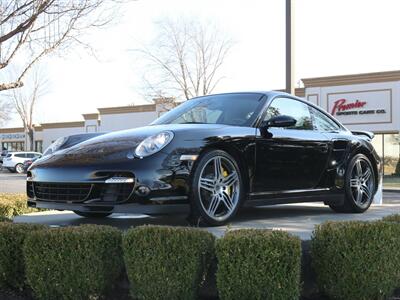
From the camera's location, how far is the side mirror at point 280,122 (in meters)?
5.00

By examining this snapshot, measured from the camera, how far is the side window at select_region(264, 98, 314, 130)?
17.8ft

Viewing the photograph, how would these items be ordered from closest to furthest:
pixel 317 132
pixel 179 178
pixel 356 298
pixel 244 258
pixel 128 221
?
pixel 244 258, pixel 356 298, pixel 179 178, pixel 128 221, pixel 317 132

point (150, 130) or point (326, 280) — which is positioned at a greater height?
point (150, 130)

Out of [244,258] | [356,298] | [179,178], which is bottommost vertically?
[356,298]

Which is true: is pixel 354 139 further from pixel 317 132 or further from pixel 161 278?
pixel 161 278

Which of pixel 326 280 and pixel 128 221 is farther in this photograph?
pixel 128 221

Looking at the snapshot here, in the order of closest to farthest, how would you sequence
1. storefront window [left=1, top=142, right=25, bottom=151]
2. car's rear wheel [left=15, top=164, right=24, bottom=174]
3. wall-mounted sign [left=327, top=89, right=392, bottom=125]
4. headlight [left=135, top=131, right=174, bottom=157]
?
headlight [left=135, top=131, right=174, bottom=157], wall-mounted sign [left=327, top=89, right=392, bottom=125], car's rear wheel [left=15, top=164, right=24, bottom=174], storefront window [left=1, top=142, right=25, bottom=151]

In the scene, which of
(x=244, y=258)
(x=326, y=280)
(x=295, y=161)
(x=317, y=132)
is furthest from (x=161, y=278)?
(x=317, y=132)

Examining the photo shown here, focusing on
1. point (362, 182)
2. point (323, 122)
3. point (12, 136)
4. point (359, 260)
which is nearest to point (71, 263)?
point (359, 260)

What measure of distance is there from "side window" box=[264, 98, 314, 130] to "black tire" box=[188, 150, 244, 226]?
85cm

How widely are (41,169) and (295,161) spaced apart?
2324mm

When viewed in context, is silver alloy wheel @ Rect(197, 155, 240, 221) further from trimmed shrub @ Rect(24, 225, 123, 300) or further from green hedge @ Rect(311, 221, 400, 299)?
green hedge @ Rect(311, 221, 400, 299)

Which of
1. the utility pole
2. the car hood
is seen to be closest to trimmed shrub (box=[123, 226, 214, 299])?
the car hood

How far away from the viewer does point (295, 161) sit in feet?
17.4
